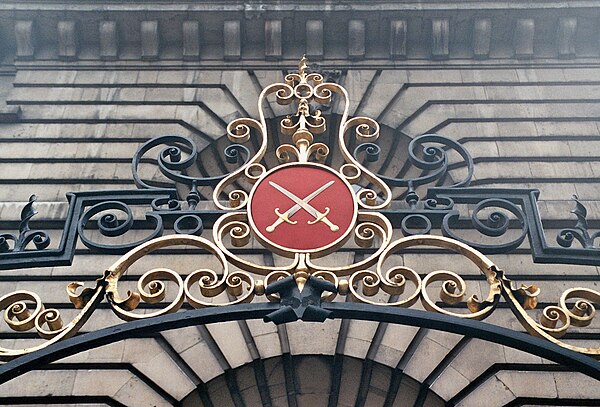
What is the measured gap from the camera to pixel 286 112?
12.5m

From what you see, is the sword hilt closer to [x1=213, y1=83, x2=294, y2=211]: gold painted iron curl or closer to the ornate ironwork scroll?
the ornate ironwork scroll

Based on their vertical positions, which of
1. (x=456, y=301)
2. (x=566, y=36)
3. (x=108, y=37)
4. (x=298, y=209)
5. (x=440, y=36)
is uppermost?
(x=108, y=37)

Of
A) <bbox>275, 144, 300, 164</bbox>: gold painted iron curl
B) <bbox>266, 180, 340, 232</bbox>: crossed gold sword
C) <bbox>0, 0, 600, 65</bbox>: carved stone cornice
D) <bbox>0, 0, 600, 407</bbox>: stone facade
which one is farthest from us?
<bbox>0, 0, 600, 65</bbox>: carved stone cornice

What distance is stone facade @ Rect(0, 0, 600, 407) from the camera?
336 inches

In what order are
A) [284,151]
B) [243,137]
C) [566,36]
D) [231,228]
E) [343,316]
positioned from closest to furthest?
[343,316]
[231,228]
[284,151]
[243,137]
[566,36]

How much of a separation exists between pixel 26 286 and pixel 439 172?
495 cm

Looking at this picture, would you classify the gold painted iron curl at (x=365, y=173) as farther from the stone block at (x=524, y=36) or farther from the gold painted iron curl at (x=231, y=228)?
the stone block at (x=524, y=36)

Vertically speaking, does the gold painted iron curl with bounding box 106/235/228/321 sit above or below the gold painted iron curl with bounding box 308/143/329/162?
below

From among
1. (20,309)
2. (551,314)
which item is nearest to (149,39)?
(20,309)

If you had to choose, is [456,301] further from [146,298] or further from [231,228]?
[146,298]

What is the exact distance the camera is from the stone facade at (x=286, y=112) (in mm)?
8539

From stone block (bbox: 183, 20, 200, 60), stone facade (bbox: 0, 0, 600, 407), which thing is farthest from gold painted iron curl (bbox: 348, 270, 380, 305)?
stone block (bbox: 183, 20, 200, 60)

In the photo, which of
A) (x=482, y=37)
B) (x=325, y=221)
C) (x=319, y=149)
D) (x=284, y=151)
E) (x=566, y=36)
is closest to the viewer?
(x=325, y=221)

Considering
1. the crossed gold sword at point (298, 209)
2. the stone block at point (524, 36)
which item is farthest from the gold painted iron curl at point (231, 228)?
the stone block at point (524, 36)
